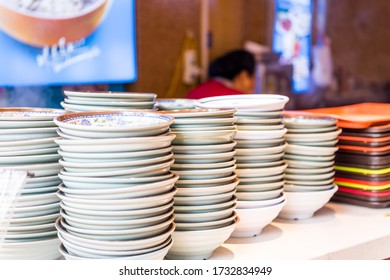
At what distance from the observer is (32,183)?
1.12m

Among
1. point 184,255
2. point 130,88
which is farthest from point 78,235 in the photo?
point 130,88

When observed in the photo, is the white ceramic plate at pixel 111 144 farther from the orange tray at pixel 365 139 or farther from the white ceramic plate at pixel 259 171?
the orange tray at pixel 365 139

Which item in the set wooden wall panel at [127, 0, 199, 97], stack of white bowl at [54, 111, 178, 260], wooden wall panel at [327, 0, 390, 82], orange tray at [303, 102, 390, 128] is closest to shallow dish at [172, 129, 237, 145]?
stack of white bowl at [54, 111, 178, 260]

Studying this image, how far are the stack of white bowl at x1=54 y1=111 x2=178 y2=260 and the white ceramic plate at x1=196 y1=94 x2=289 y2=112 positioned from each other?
1.12ft

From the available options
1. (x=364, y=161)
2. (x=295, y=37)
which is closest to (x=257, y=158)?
(x=364, y=161)

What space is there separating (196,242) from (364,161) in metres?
0.76

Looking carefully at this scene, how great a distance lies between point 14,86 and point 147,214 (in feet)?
7.46

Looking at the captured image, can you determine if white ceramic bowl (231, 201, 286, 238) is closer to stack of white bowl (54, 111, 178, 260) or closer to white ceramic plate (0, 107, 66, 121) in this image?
stack of white bowl (54, 111, 178, 260)

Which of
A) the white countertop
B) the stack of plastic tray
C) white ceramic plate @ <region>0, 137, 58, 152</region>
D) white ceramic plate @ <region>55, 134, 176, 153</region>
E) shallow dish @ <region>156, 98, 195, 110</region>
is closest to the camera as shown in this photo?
white ceramic plate @ <region>55, 134, 176, 153</region>

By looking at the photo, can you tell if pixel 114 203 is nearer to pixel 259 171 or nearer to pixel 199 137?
pixel 199 137

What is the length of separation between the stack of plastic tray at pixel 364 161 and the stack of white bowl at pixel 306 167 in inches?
6.9

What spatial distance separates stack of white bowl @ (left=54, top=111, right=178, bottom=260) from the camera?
99 cm

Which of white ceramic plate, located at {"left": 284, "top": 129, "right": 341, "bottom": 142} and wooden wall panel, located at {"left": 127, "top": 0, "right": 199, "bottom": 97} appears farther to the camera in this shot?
wooden wall panel, located at {"left": 127, "top": 0, "right": 199, "bottom": 97}

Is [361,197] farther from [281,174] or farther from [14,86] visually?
[14,86]
